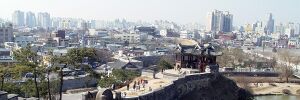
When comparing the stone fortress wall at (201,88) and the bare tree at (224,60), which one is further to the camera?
the bare tree at (224,60)

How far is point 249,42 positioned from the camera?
470ft

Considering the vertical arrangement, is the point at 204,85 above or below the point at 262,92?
above

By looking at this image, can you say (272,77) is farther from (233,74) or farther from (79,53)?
(79,53)

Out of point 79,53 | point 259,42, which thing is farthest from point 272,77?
point 259,42

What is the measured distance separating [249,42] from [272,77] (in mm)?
83221

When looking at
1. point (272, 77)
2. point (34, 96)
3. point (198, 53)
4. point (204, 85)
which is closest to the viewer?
point (34, 96)

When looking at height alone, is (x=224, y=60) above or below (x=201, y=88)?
below

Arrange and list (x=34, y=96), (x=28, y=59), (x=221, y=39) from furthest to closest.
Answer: (x=221, y=39)
(x=34, y=96)
(x=28, y=59)

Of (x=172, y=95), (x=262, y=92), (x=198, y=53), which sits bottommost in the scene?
(x=262, y=92)

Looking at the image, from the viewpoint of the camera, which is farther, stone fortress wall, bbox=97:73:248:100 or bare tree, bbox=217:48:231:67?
bare tree, bbox=217:48:231:67

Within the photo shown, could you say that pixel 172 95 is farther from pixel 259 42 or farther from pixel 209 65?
pixel 259 42

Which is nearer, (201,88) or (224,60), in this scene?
(201,88)

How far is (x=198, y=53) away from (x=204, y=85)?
168 inches

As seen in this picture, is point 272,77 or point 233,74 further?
point 272,77
